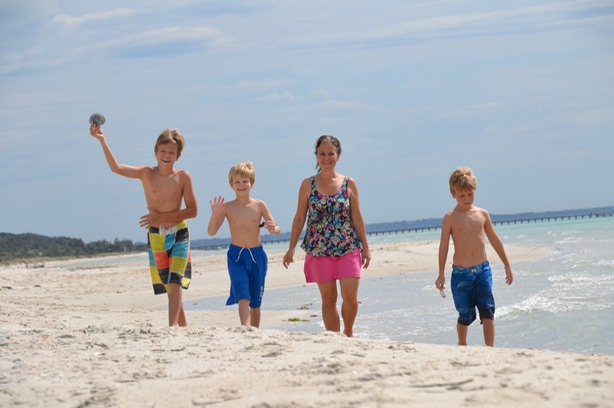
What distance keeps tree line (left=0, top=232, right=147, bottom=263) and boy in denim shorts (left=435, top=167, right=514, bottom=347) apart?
59.6 metres

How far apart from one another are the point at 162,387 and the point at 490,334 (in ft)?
11.2

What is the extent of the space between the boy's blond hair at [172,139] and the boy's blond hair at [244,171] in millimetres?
565

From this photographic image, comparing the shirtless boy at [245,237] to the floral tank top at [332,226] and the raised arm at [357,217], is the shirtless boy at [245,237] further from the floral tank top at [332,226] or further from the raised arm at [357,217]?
the raised arm at [357,217]

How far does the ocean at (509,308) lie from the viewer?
9.61 m

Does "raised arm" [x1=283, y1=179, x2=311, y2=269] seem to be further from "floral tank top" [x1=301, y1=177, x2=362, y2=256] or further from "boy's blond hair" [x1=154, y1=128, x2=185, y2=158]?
"boy's blond hair" [x1=154, y1=128, x2=185, y2=158]

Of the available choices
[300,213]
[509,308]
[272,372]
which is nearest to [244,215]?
[300,213]

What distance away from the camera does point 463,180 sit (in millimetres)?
7637

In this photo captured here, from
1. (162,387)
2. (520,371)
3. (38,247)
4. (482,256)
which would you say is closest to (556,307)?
(482,256)

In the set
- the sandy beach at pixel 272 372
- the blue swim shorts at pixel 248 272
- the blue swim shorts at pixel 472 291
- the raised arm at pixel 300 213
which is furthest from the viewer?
the blue swim shorts at pixel 248 272

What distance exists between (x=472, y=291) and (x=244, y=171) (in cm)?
249

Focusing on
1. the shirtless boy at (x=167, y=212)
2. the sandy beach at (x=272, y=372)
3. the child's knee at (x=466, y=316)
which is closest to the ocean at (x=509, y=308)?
the child's knee at (x=466, y=316)

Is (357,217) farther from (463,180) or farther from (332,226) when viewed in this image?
(463,180)

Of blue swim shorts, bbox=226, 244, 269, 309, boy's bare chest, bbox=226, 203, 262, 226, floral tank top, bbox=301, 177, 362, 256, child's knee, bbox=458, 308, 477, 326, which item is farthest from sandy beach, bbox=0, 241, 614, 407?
boy's bare chest, bbox=226, 203, 262, 226

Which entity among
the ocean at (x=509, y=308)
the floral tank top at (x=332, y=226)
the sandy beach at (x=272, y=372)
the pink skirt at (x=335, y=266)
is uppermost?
the floral tank top at (x=332, y=226)
